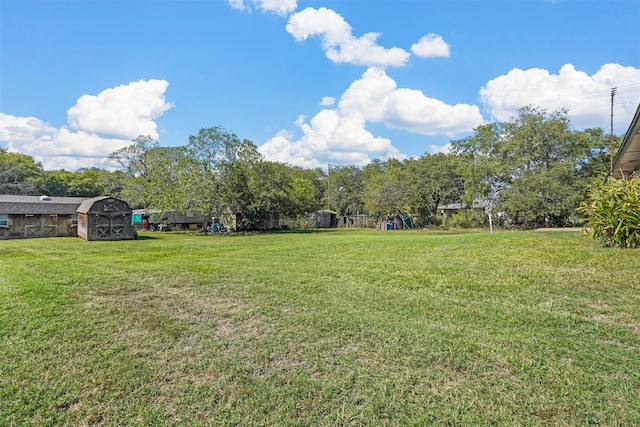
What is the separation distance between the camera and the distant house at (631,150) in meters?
7.14

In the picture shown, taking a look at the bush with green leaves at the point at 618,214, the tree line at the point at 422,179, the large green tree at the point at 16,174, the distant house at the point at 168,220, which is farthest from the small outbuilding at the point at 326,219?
the bush with green leaves at the point at 618,214

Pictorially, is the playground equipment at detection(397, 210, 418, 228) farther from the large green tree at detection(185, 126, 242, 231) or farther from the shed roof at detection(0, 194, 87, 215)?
the shed roof at detection(0, 194, 87, 215)

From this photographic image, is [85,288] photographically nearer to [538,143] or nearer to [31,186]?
[538,143]

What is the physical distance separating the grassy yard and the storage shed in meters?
15.7

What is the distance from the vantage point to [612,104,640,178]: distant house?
23.4 feet

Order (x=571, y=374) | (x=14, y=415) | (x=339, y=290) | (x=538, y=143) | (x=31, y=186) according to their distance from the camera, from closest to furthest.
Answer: (x=14, y=415), (x=571, y=374), (x=339, y=290), (x=538, y=143), (x=31, y=186)

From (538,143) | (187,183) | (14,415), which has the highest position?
(538,143)

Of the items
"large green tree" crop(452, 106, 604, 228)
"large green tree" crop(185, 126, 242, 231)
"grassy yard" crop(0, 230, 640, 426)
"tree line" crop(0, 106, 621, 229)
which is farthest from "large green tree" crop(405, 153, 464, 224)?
"grassy yard" crop(0, 230, 640, 426)

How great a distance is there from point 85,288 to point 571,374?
6.86m

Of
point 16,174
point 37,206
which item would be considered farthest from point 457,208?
point 16,174

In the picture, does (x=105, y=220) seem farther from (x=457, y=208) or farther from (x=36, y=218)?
(x=457, y=208)

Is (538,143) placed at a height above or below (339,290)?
above

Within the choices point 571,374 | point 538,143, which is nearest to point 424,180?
point 538,143

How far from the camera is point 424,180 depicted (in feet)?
127
